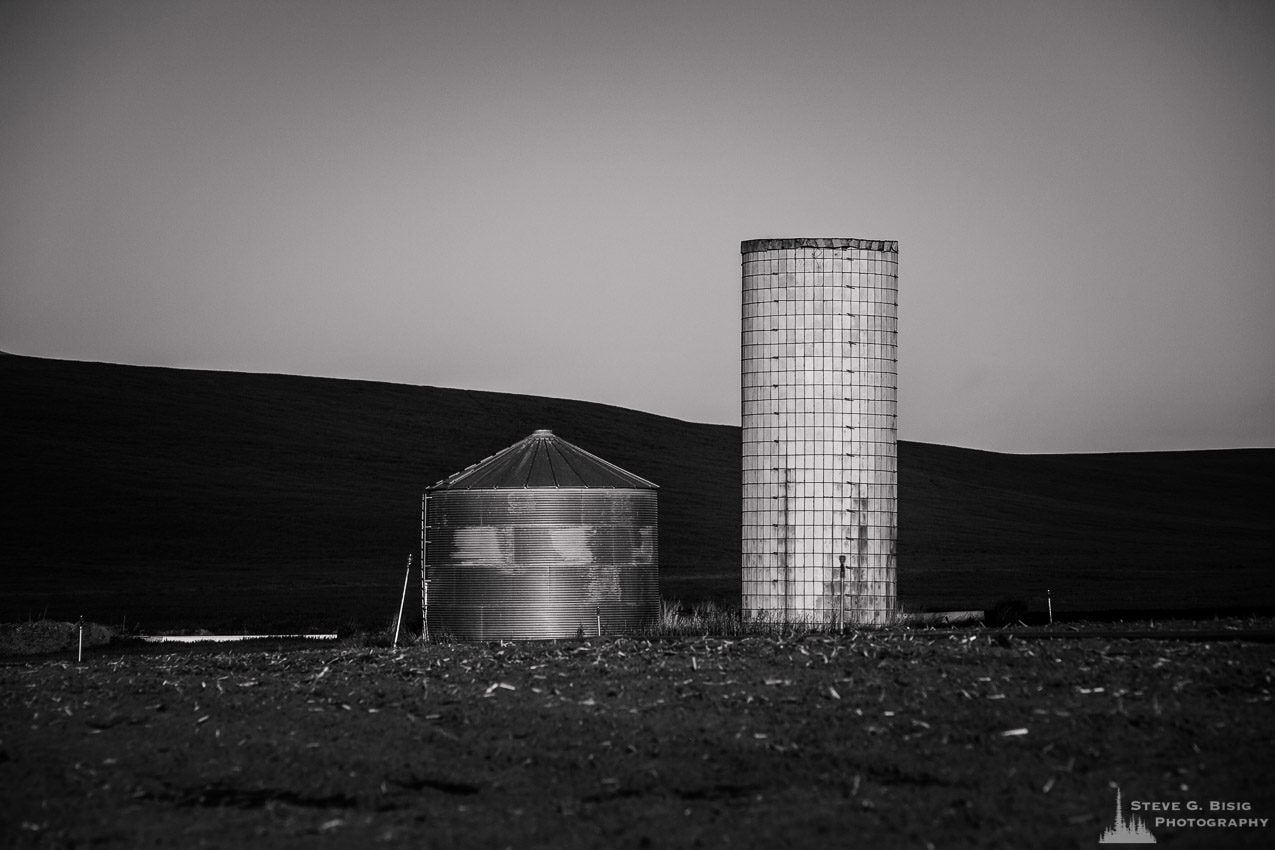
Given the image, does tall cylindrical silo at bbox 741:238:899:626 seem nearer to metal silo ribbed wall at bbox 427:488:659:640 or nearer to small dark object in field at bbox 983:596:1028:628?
small dark object in field at bbox 983:596:1028:628

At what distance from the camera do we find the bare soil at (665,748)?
12656 mm

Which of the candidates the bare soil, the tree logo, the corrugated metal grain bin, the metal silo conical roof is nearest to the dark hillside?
the metal silo conical roof

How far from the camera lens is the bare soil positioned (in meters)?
12.7

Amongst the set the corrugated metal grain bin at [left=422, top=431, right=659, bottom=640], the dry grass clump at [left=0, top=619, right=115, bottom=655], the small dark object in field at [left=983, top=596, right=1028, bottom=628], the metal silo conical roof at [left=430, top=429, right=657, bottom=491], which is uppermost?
the metal silo conical roof at [left=430, top=429, right=657, bottom=491]

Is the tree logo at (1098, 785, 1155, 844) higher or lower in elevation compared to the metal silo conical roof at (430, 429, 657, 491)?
lower

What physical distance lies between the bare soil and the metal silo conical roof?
10.4m

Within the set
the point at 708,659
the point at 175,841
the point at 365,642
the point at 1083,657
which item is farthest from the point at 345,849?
the point at 365,642

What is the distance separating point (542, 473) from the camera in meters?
31.5

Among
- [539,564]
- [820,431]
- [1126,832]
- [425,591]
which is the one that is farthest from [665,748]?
[425,591]

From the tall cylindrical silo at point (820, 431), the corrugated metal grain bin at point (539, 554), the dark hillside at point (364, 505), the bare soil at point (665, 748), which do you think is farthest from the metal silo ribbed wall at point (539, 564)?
the dark hillside at point (364, 505)

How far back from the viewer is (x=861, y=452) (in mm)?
30828

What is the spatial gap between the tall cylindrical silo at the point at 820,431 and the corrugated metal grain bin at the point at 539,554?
228cm

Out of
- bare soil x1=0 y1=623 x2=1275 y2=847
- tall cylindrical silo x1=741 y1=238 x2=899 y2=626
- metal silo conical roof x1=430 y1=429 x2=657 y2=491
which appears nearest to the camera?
bare soil x1=0 y1=623 x2=1275 y2=847

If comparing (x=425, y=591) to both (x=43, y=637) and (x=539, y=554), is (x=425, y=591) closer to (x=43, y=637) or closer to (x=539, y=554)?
(x=539, y=554)
